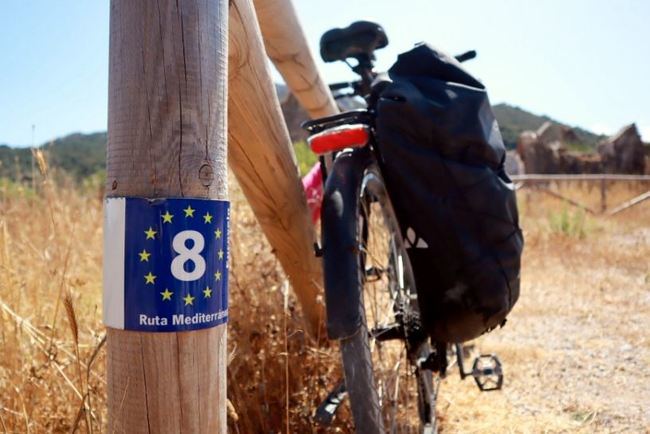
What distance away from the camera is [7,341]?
1.58 meters

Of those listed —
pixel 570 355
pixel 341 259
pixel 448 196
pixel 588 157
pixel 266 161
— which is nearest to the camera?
Result: pixel 341 259

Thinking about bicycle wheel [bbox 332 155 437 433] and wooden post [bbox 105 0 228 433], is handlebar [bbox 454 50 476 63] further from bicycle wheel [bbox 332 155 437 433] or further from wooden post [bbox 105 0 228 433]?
wooden post [bbox 105 0 228 433]

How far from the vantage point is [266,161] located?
1.45 meters

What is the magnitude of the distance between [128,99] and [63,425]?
3.65 ft

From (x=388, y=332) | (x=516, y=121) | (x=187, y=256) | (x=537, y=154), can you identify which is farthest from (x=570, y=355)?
(x=516, y=121)

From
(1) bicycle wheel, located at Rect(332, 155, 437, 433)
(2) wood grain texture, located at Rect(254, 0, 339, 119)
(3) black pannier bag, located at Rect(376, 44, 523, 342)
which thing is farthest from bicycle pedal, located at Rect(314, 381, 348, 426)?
(2) wood grain texture, located at Rect(254, 0, 339, 119)

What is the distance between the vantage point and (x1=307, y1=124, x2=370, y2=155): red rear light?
1.38m

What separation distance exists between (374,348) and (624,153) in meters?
17.8

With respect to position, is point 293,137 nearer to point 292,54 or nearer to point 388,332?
point 292,54

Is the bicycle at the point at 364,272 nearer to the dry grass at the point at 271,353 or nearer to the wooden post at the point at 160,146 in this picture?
the dry grass at the point at 271,353

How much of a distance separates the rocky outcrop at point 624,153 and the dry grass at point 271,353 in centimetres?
1492

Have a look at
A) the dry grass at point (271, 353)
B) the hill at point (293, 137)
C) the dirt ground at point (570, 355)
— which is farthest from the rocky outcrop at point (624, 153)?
the dry grass at point (271, 353)

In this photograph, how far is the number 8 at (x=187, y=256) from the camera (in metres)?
0.68

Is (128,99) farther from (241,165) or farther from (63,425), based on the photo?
(63,425)
